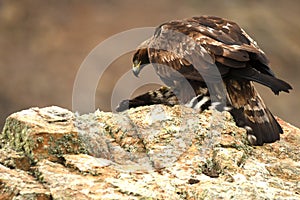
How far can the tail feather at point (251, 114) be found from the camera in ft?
12.4

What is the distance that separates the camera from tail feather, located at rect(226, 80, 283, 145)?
3.79 meters

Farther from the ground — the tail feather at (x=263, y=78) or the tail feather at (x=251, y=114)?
the tail feather at (x=263, y=78)

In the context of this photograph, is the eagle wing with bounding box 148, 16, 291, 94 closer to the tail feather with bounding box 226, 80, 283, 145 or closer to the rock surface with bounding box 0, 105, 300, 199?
the tail feather with bounding box 226, 80, 283, 145

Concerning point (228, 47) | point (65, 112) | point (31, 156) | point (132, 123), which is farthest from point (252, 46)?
point (31, 156)

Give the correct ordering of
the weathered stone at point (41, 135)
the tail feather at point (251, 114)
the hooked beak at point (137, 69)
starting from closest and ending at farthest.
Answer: the weathered stone at point (41, 135)
the tail feather at point (251, 114)
the hooked beak at point (137, 69)

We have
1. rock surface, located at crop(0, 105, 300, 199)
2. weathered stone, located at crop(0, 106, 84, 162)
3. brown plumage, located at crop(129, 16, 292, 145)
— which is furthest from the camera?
brown plumage, located at crop(129, 16, 292, 145)

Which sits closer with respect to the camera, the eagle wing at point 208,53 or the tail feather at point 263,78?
the tail feather at point 263,78

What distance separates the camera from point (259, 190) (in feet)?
9.72

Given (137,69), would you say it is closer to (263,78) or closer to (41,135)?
(263,78)

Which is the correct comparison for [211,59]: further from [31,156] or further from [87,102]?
[31,156]

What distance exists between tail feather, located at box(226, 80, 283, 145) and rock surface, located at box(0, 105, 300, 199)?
79 mm

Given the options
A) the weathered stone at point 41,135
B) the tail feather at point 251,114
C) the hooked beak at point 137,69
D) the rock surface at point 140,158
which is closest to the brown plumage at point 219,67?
the tail feather at point 251,114

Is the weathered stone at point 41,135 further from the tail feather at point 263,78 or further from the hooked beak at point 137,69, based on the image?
the hooked beak at point 137,69

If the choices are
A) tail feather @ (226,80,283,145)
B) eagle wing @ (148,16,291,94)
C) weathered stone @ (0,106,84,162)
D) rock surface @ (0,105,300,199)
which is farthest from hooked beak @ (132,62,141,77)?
weathered stone @ (0,106,84,162)
